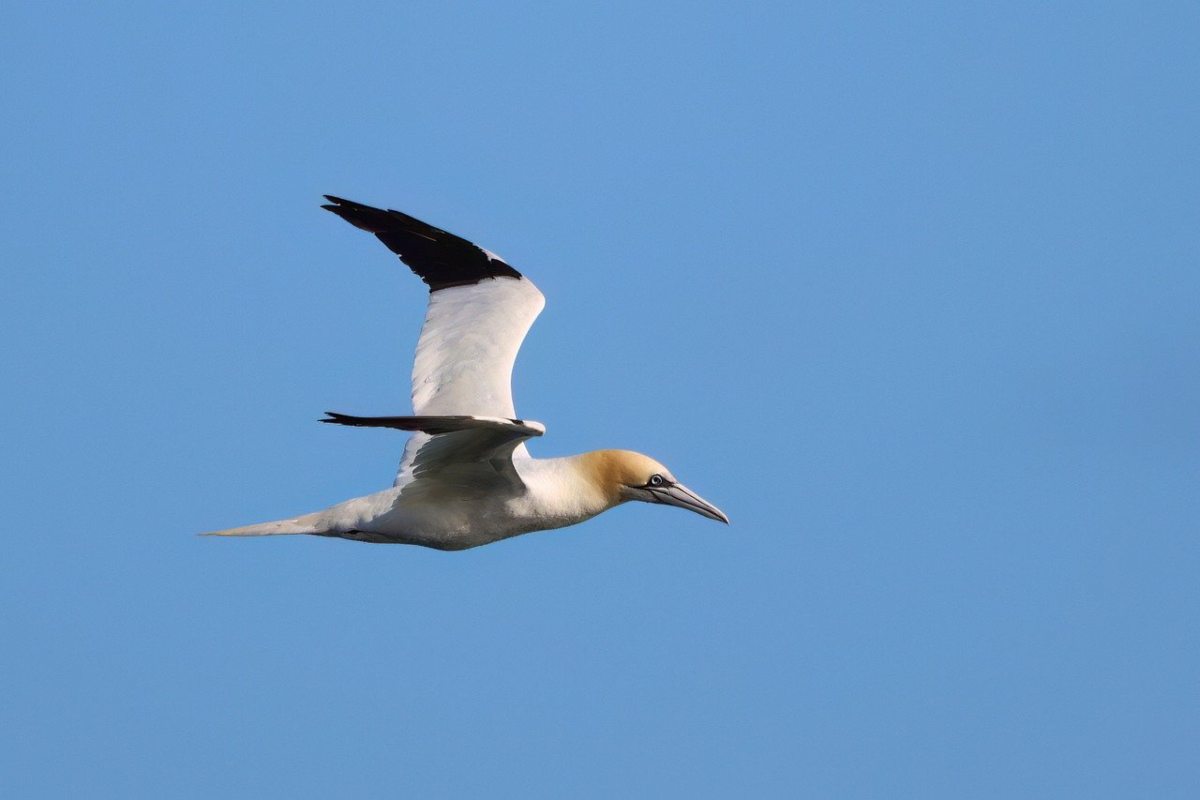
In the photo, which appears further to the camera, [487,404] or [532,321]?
[532,321]

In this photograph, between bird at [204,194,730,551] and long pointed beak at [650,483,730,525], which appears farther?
long pointed beak at [650,483,730,525]

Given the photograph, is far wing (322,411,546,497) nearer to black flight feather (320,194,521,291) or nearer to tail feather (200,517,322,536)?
tail feather (200,517,322,536)

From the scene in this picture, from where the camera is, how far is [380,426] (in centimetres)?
1027

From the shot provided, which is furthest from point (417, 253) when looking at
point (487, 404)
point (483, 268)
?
point (487, 404)

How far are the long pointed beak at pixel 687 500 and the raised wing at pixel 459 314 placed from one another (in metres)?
1.38

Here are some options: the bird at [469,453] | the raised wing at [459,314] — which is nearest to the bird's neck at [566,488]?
the bird at [469,453]

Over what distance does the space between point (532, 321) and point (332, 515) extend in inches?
116

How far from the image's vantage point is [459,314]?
50.3 ft

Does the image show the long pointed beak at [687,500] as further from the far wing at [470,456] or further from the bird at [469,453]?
the far wing at [470,456]

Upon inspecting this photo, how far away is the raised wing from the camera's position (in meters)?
14.4

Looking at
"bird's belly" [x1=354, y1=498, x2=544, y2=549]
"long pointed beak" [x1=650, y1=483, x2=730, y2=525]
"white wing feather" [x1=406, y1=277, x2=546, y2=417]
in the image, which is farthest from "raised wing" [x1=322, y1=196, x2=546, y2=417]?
"long pointed beak" [x1=650, y1=483, x2=730, y2=525]

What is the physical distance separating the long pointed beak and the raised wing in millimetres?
1376

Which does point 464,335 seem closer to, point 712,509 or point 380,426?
point 712,509

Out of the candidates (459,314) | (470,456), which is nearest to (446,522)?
(470,456)
